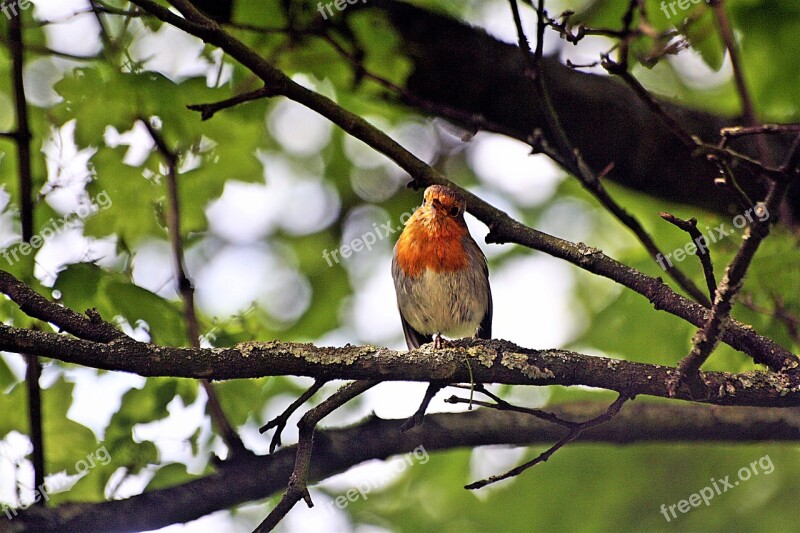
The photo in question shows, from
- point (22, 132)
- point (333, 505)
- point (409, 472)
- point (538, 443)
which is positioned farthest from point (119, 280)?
point (409, 472)

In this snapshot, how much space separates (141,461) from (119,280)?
2.90 feet

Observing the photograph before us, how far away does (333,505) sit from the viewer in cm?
582

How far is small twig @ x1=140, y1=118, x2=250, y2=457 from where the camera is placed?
399cm

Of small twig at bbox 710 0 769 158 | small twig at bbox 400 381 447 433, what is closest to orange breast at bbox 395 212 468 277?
small twig at bbox 710 0 769 158

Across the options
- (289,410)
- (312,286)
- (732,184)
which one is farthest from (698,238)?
(312,286)

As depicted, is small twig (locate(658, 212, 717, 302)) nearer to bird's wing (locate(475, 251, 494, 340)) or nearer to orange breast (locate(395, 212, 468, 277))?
orange breast (locate(395, 212, 468, 277))

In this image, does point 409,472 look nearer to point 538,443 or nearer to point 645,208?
point 538,443

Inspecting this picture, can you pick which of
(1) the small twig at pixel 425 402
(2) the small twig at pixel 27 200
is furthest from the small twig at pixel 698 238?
(2) the small twig at pixel 27 200

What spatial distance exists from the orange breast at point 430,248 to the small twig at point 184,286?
175cm

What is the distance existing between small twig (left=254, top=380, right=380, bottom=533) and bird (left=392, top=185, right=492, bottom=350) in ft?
8.28

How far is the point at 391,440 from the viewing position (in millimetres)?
4086

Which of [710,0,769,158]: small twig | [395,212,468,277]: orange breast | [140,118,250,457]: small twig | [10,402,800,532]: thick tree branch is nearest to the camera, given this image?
[10,402,800,532]: thick tree branch

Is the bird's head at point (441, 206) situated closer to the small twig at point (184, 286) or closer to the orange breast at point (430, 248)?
the orange breast at point (430, 248)

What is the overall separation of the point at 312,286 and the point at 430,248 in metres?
2.06
